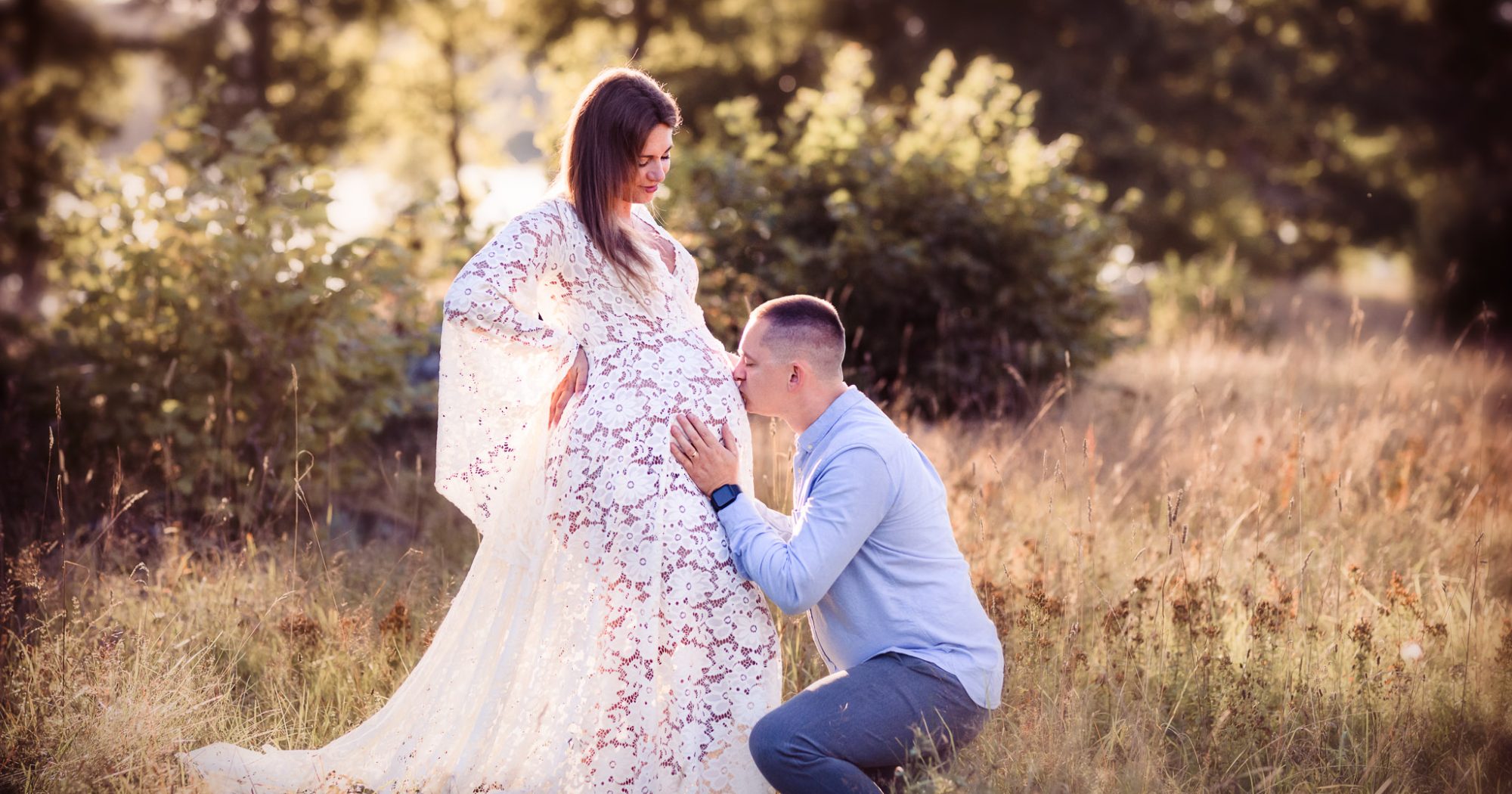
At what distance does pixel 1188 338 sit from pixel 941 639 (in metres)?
8.02

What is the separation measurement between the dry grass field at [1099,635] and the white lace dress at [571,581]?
501 millimetres

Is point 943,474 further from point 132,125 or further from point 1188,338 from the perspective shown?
point 132,125

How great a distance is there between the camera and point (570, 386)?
3.40 metres

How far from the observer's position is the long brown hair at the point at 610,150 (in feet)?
10.9

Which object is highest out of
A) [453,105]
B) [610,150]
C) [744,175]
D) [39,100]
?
[39,100]

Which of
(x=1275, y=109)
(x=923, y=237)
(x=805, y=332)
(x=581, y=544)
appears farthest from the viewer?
(x=1275, y=109)

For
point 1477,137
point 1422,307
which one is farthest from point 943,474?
point 1477,137

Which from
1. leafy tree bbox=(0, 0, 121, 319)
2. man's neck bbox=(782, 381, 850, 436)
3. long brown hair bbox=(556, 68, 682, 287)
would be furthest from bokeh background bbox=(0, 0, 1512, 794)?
leafy tree bbox=(0, 0, 121, 319)

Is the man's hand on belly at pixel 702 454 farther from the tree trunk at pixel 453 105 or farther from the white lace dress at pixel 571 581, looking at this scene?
the tree trunk at pixel 453 105

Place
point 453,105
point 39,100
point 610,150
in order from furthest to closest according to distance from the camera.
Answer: point 453,105 → point 39,100 → point 610,150

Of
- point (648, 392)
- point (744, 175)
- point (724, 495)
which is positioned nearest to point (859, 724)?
point (724, 495)

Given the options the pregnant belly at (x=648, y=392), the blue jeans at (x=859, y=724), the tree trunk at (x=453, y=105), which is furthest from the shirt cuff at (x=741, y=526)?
the tree trunk at (x=453, y=105)

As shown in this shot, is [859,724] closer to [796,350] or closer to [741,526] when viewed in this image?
[741,526]

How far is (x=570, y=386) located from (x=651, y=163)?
0.71m
